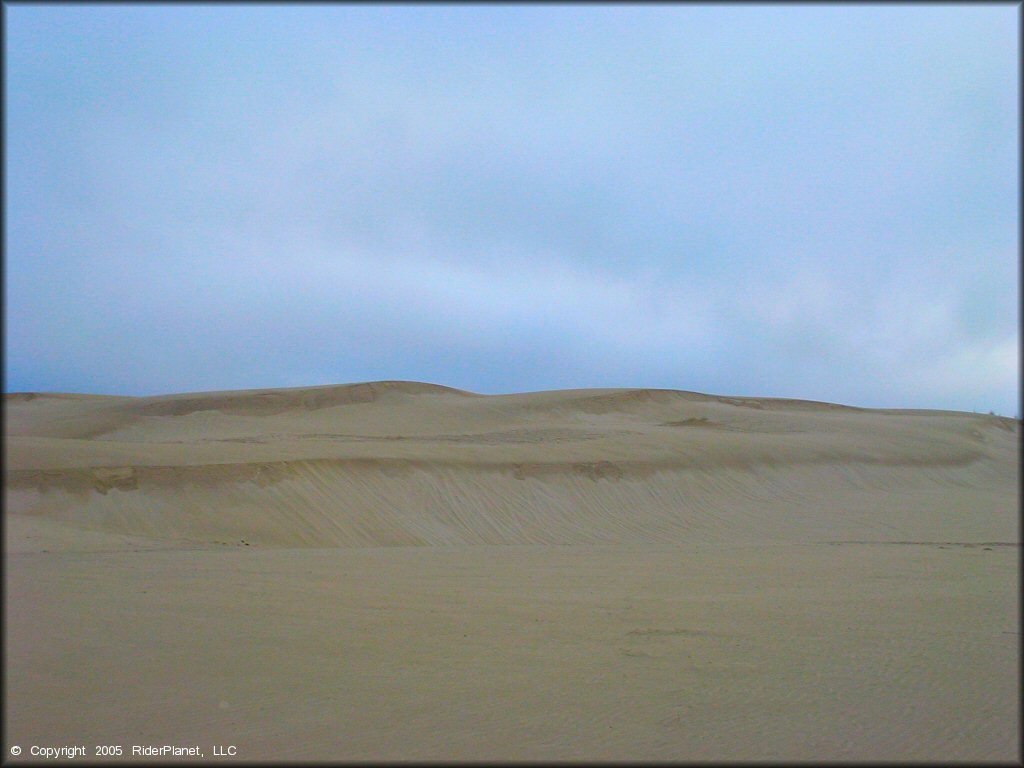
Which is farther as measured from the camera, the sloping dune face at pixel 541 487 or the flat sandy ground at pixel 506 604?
the sloping dune face at pixel 541 487

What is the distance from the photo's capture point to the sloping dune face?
53.5ft

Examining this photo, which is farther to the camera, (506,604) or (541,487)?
(541,487)

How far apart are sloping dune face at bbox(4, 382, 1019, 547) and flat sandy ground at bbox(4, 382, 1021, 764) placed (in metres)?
0.11

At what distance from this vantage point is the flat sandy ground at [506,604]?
196 inches

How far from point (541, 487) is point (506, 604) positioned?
12.5 metres

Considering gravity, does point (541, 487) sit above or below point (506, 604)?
above

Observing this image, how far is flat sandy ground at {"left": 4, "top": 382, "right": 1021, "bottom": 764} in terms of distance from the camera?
16.3 ft

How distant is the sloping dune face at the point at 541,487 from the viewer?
16297 mm

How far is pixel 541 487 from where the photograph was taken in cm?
2184

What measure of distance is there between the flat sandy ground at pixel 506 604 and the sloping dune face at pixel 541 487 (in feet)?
0.35

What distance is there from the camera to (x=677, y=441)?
90.3 ft

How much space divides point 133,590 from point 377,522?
30.2ft

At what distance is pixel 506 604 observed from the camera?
9.40 metres

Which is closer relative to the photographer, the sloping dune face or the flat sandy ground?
the flat sandy ground
